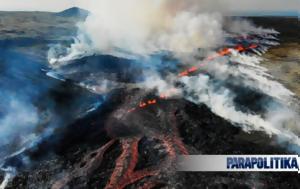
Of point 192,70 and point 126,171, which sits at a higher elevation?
point 192,70

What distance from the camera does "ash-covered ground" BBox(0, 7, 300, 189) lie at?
79.6ft

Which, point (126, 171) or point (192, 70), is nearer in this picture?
point (126, 171)

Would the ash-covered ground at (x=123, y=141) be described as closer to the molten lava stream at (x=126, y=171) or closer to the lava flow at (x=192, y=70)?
the molten lava stream at (x=126, y=171)

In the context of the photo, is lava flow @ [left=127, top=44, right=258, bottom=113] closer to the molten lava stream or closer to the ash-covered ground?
the ash-covered ground

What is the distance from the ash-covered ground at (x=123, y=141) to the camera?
79.6ft

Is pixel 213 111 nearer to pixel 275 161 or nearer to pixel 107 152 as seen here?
pixel 275 161

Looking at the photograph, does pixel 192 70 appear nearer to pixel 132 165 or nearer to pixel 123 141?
pixel 123 141

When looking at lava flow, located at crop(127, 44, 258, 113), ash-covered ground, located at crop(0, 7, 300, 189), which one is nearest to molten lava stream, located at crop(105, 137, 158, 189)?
ash-covered ground, located at crop(0, 7, 300, 189)

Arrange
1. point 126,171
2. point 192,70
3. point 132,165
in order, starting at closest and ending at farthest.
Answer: point 126,171
point 132,165
point 192,70

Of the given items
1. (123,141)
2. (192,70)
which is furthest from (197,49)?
(123,141)

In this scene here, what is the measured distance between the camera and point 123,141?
92.1 feet

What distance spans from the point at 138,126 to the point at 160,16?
3723 cm

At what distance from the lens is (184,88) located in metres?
37.1

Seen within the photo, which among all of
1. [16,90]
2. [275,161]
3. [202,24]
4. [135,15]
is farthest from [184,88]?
[135,15]
